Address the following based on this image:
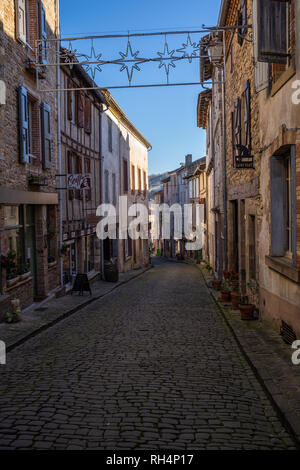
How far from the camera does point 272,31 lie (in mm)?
7660

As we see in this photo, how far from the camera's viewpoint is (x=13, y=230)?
11.7m

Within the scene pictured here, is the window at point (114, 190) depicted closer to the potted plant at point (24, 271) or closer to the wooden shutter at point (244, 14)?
the potted plant at point (24, 271)

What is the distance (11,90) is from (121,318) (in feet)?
19.0

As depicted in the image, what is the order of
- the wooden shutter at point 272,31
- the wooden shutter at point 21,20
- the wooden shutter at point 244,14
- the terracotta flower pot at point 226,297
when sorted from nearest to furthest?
the wooden shutter at point 272,31
the wooden shutter at point 244,14
the wooden shutter at point 21,20
the terracotta flower pot at point 226,297

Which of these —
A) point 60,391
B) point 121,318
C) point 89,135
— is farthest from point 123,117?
point 60,391

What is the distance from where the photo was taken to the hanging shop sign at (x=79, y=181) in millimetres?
14625

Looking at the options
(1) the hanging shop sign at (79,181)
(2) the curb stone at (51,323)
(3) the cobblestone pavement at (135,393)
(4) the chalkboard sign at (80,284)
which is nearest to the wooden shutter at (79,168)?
(1) the hanging shop sign at (79,181)

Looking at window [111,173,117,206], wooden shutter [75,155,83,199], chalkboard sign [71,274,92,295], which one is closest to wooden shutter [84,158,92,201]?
wooden shutter [75,155,83,199]

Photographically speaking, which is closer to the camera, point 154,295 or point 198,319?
point 198,319

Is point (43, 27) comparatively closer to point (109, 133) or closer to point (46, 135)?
point (46, 135)

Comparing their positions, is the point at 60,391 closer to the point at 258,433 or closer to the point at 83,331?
the point at 258,433

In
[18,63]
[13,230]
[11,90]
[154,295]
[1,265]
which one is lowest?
[154,295]

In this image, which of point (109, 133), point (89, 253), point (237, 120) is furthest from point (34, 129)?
point (109, 133)

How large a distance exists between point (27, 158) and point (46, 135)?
1.95 meters
